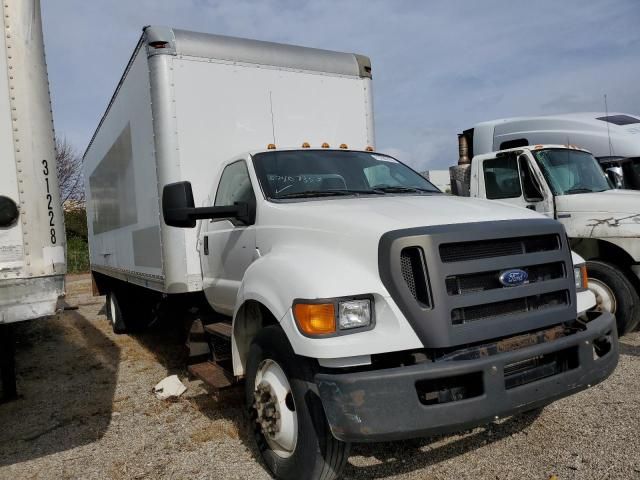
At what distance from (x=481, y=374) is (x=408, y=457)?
1064 mm

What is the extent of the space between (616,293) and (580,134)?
156 inches

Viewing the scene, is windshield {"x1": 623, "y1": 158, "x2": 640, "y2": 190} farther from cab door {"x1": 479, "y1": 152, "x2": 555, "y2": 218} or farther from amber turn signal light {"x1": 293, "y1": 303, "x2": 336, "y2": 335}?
amber turn signal light {"x1": 293, "y1": 303, "x2": 336, "y2": 335}

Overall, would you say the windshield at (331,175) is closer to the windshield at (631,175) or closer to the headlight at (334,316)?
the headlight at (334,316)

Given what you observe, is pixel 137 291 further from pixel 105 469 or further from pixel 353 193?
pixel 353 193

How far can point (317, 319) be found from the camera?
263 cm

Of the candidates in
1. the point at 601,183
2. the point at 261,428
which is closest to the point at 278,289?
the point at 261,428

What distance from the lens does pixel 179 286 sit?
478cm

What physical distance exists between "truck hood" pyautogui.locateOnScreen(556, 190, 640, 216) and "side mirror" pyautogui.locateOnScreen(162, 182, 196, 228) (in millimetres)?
4617

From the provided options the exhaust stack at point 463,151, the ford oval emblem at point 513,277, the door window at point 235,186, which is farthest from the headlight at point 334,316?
the exhaust stack at point 463,151

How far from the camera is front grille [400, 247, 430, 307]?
2.63 meters

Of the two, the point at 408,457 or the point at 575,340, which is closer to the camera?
the point at 575,340

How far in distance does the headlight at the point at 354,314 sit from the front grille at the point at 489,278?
44 centimetres

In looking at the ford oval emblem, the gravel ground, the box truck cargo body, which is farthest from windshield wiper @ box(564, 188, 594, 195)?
the ford oval emblem

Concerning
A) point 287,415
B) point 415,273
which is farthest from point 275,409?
point 415,273
